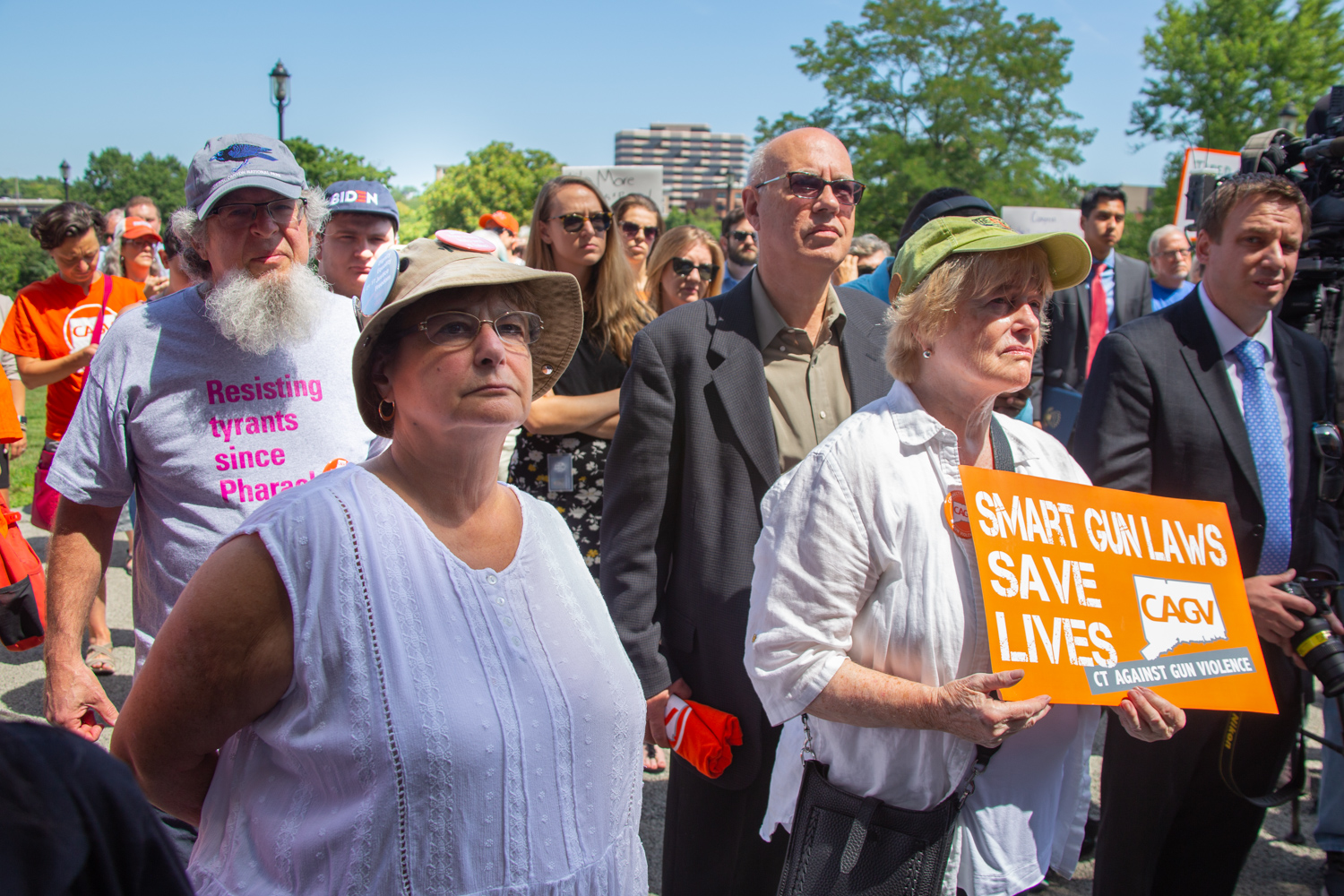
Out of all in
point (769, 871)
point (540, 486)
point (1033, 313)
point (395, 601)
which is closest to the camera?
point (395, 601)

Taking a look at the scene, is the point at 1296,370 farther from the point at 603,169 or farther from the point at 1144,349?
the point at 603,169

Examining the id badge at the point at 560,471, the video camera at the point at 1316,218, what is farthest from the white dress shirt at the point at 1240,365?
the id badge at the point at 560,471

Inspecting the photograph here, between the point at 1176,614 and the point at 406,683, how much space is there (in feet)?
5.25

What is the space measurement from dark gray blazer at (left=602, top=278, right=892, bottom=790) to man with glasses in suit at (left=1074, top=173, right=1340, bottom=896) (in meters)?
0.83

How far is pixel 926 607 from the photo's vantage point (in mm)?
1738

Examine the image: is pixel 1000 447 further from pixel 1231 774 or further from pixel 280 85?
pixel 280 85

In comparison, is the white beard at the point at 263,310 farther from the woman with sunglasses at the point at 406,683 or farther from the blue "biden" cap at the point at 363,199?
the blue "biden" cap at the point at 363,199

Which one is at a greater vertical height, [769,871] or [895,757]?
[895,757]

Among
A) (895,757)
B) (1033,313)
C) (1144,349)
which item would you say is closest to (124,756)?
(895,757)

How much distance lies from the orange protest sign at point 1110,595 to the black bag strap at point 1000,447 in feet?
0.45

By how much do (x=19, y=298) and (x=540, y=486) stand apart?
12.7 feet

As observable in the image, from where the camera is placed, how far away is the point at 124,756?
136 centimetres

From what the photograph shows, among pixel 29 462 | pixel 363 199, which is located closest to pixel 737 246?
pixel 363 199

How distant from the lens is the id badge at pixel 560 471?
11.6 feet
